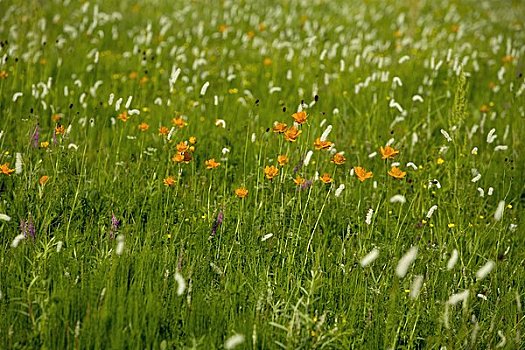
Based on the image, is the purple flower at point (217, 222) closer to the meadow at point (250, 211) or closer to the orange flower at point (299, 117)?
the meadow at point (250, 211)

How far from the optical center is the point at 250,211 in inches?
123

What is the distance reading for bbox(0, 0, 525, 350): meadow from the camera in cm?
228

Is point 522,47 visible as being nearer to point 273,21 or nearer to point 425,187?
point 273,21

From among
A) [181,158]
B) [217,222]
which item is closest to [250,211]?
[217,222]

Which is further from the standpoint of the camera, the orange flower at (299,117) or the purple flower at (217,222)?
the orange flower at (299,117)

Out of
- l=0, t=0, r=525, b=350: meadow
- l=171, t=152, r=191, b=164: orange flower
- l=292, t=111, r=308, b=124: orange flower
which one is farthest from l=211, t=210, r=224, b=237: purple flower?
l=292, t=111, r=308, b=124: orange flower

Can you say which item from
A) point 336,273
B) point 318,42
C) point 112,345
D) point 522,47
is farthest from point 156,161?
point 522,47

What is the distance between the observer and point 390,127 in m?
4.32

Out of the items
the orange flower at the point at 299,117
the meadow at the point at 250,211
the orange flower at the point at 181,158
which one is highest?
the orange flower at the point at 299,117

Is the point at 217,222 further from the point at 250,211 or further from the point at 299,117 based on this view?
the point at 299,117

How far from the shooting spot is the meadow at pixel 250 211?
228 centimetres

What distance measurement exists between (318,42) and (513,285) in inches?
177

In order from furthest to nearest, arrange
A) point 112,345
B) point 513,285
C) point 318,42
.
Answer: point 318,42 → point 513,285 → point 112,345

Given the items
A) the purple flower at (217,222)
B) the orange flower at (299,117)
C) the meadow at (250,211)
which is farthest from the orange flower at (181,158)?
the orange flower at (299,117)
